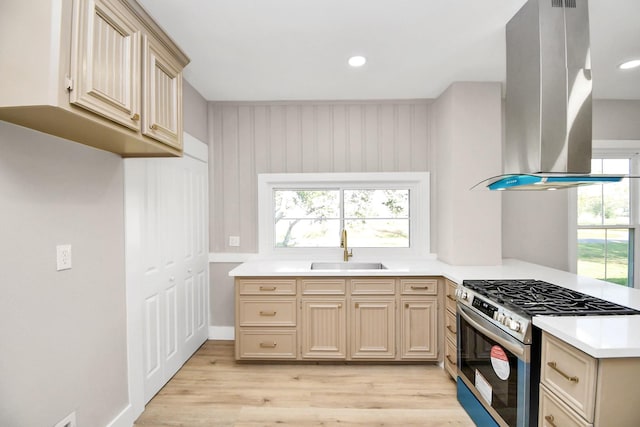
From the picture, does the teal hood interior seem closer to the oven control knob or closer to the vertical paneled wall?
the oven control knob

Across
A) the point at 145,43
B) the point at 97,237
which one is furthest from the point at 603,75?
the point at 97,237

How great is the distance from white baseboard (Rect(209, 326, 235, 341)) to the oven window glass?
7.44 ft

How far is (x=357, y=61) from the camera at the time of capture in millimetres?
2412

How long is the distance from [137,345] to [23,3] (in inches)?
75.4

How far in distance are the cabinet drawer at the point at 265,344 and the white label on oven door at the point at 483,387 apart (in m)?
1.44

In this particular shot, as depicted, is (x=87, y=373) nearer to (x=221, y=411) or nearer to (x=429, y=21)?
(x=221, y=411)

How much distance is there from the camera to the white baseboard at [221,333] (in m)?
3.36

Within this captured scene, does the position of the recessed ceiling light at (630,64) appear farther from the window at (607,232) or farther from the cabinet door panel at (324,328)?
the cabinet door panel at (324,328)

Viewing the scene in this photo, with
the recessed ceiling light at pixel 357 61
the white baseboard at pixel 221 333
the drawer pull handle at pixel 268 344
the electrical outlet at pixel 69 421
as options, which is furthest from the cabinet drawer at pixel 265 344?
the recessed ceiling light at pixel 357 61

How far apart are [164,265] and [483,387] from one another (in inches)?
93.0

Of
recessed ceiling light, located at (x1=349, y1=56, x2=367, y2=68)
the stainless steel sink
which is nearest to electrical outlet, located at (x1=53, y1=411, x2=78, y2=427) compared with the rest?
the stainless steel sink

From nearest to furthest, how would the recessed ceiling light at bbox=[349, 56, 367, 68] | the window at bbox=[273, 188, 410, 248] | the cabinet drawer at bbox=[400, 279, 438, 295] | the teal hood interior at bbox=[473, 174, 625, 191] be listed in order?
the teal hood interior at bbox=[473, 174, 625, 191]
the recessed ceiling light at bbox=[349, 56, 367, 68]
the cabinet drawer at bbox=[400, 279, 438, 295]
the window at bbox=[273, 188, 410, 248]

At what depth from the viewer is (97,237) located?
177 cm

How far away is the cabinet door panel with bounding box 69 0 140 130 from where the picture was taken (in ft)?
3.86
